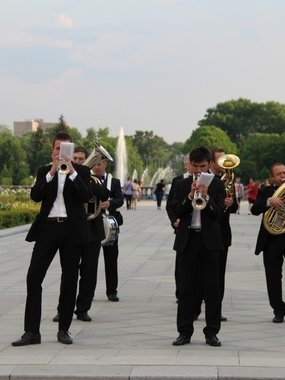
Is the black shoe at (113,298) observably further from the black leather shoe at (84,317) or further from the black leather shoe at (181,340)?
the black leather shoe at (181,340)

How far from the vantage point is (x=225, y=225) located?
402 inches

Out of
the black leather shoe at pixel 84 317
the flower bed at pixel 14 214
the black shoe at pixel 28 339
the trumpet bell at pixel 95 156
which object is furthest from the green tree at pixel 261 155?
the black shoe at pixel 28 339

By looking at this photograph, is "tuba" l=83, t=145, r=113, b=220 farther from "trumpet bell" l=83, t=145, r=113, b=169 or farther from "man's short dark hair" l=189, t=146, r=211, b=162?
"man's short dark hair" l=189, t=146, r=211, b=162

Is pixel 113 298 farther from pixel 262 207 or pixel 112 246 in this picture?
pixel 262 207

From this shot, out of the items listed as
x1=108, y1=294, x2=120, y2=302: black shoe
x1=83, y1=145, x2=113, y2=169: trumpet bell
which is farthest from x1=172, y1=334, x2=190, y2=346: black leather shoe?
x1=108, y1=294, x2=120, y2=302: black shoe

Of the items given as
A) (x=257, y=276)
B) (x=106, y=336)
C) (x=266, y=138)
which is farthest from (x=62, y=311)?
(x=266, y=138)

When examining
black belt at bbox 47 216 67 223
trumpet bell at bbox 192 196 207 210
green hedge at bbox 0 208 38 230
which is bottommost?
green hedge at bbox 0 208 38 230

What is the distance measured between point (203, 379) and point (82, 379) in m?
0.91

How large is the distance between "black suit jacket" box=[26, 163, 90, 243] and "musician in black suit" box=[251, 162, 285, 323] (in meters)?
2.26

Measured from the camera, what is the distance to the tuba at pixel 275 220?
9.89m

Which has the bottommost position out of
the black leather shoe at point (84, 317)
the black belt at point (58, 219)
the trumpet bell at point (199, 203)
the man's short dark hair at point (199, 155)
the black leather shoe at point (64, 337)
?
the black leather shoe at point (84, 317)

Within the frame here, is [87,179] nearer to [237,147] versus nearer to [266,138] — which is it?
[266,138]

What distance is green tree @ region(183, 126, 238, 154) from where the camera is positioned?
100875mm

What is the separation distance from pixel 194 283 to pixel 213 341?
56 cm
